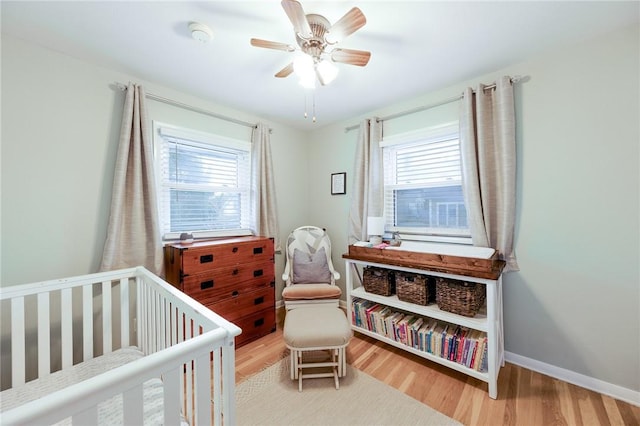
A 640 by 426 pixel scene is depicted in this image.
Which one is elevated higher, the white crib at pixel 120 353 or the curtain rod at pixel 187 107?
the curtain rod at pixel 187 107

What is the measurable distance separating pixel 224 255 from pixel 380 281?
1407mm

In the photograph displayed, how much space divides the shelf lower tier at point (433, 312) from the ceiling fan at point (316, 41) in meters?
1.80

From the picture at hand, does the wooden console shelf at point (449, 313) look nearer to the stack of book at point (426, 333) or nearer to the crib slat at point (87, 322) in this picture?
the stack of book at point (426, 333)

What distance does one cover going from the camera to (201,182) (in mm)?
2623

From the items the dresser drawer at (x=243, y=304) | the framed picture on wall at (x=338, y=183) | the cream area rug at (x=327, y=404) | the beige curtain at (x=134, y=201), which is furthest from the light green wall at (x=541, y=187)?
the framed picture on wall at (x=338, y=183)

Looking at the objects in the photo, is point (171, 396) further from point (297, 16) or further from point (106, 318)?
point (297, 16)

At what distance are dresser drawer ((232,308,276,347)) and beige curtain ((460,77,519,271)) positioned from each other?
2019 mm

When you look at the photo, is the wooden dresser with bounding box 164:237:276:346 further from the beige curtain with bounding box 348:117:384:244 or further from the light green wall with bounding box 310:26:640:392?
the light green wall with bounding box 310:26:640:392

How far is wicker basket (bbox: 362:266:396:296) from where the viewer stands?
7.36 ft

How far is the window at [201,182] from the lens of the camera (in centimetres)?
238

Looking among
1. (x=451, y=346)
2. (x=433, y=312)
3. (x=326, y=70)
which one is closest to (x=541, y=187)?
(x=433, y=312)

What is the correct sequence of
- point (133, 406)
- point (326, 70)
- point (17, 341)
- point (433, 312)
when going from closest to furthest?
point (133, 406) < point (17, 341) < point (326, 70) < point (433, 312)

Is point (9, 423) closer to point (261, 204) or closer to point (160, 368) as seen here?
point (160, 368)

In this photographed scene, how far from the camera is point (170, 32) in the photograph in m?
1.59
